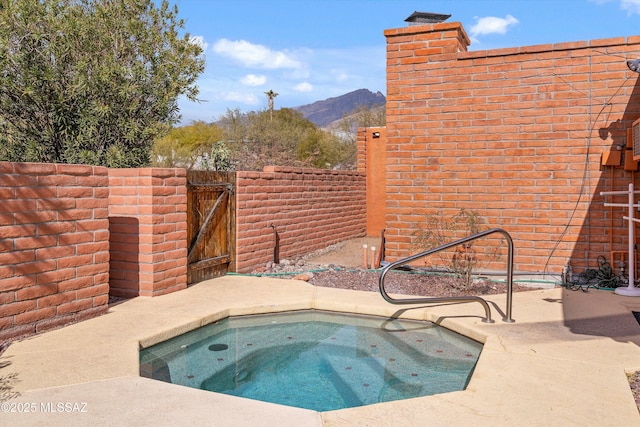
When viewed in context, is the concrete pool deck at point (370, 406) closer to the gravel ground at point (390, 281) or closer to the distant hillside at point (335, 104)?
the gravel ground at point (390, 281)

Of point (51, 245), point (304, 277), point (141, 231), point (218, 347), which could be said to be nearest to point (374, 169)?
point (304, 277)

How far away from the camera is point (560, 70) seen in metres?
7.36

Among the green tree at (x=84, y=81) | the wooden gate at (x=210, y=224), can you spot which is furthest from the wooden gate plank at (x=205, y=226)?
the green tree at (x=84, y=81)

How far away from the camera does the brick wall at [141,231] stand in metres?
6.27

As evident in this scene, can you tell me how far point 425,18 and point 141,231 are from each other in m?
5.41

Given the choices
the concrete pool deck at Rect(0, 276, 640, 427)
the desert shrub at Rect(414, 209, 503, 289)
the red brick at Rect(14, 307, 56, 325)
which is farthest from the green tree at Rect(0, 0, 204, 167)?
the desert shrub at Rect(414, 209, 503, 289)

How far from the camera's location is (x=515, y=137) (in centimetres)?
761

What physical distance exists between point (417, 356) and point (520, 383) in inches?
47.9

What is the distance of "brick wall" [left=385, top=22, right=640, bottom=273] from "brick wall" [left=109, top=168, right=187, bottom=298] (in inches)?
139

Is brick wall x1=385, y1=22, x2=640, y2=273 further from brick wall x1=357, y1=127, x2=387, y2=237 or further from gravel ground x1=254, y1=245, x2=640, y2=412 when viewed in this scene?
brick wall x1=357, y1=127, x2=387, y2=237

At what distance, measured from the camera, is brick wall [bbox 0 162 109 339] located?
4.60 m

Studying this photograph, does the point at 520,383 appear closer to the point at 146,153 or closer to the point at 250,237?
the point at 250,237

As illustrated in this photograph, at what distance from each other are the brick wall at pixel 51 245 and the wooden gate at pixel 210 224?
169 centimetres

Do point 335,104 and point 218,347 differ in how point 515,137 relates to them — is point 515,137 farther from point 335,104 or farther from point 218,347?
point 335,104
